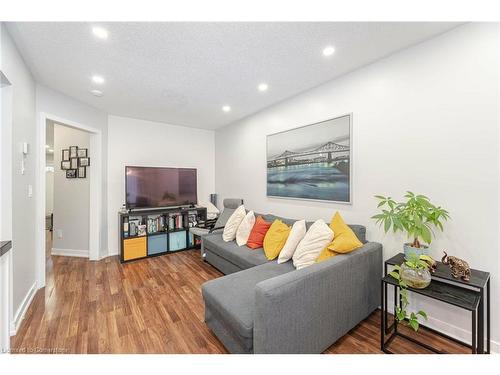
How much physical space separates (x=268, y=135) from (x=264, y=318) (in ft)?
8.60

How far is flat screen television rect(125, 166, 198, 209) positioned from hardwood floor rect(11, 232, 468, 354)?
117cm

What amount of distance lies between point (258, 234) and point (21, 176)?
2.56m

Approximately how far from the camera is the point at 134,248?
11.2 feet

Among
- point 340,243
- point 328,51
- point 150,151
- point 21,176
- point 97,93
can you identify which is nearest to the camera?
point 340,243

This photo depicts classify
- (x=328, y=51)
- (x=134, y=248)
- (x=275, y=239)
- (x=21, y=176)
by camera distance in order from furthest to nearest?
(x=134, y=248) → (x=275, y=239) → (x=21, y=176) → (x=328, y=51)

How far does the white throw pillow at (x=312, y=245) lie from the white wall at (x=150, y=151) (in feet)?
9.97

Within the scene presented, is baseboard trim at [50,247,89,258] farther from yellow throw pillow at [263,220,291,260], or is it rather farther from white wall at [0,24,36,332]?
yellow throw pillow at [263,220,291,260]

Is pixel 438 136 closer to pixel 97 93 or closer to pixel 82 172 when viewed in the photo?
pixel 97 93

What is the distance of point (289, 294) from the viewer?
1279 millimetres

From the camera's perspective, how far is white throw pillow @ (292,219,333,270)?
1923 millimetres

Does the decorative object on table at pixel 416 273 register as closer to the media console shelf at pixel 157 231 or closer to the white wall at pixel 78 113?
the media console shelf at pixel 157 231

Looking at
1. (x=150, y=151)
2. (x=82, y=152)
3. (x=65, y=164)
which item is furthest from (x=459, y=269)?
(x=65, y=164)
